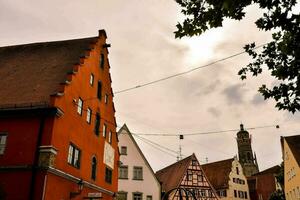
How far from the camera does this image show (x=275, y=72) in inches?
342

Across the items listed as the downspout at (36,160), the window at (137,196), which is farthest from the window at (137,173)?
the downspout at (36,160)

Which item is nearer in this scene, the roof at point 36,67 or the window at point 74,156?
the roof at point 36,67

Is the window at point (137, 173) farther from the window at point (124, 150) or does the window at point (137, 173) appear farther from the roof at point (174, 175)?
the roof at point (174, 175)

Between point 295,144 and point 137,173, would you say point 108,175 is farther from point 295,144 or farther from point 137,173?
point 295,144

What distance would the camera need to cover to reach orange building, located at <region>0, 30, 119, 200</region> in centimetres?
1570

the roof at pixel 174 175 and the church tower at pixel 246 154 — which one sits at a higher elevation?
the church tower at pixel 246 154

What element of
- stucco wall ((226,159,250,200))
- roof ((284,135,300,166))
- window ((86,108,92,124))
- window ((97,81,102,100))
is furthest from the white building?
stucco wall ((226,159,250,200))

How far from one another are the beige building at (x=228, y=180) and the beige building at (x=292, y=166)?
38.1 ft

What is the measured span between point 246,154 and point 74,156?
105494 mm

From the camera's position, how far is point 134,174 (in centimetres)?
3556

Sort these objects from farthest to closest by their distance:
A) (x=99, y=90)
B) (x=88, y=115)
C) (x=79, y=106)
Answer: (x=99, y=90) < (x=88, y=115) < (x=79, y=106)

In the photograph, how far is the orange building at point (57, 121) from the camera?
1570 centimetres

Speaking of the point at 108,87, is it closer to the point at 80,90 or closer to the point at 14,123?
the point at 80,90

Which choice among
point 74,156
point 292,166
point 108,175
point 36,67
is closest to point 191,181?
point 292,166
